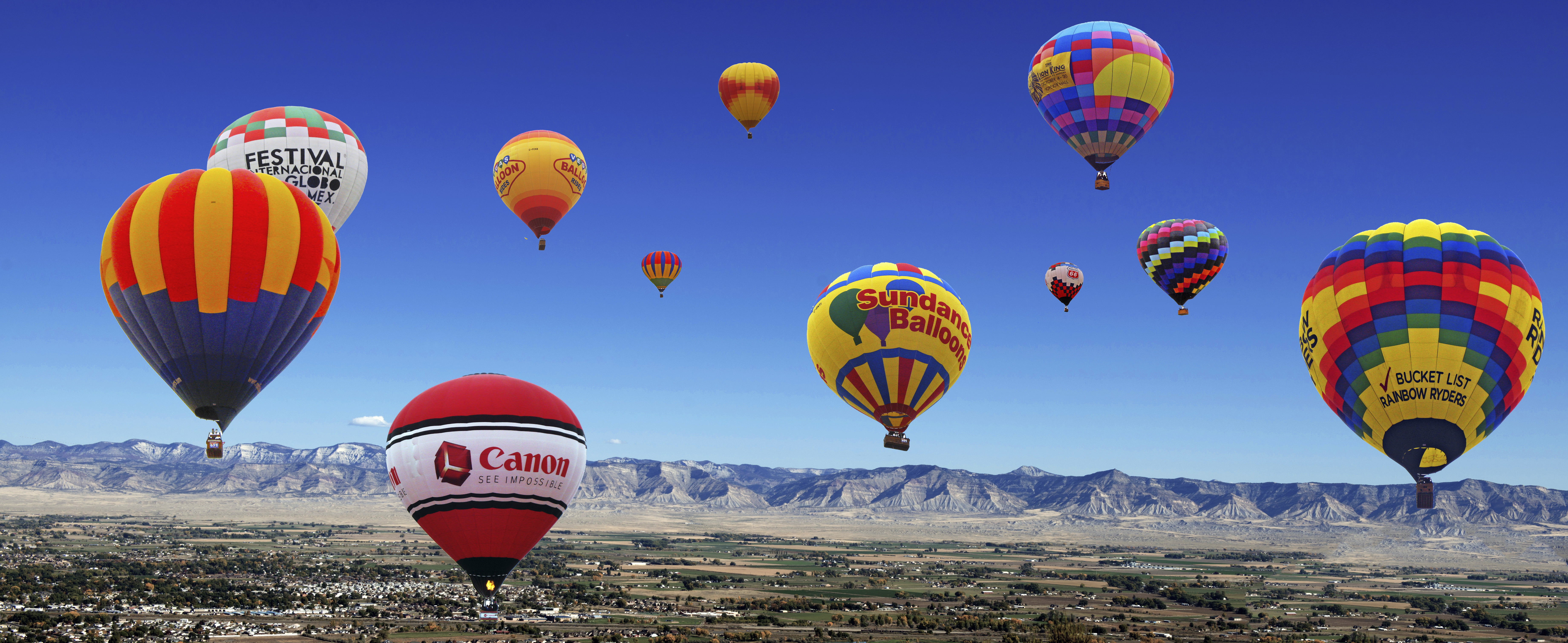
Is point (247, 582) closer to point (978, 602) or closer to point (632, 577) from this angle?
point (632, 577)

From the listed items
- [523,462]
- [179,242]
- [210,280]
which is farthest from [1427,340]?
[179,242]

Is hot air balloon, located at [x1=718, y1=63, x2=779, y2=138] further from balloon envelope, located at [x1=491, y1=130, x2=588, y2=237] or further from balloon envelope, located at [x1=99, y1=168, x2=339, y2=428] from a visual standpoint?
balloon envelope, located at [x1=99, y1=168, x2=339, y2=428]

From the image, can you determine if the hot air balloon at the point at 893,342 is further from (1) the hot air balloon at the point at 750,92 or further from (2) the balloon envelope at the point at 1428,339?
(1) the hot air balloon at the point at 750,92

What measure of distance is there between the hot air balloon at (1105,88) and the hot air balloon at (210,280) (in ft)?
78.1

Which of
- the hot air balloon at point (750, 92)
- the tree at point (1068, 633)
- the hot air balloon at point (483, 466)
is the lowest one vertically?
the tree at point (1068, 633)

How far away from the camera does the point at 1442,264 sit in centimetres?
2839

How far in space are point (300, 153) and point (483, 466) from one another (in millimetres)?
17060

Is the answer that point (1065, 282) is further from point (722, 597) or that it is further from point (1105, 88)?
point (722, 597)

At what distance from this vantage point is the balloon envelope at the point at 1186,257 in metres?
49.6

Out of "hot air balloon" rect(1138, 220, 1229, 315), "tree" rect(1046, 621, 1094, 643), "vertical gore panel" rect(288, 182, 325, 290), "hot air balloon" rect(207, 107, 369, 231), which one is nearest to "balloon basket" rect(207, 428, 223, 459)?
"vertical gore panel" rect(288, 182, 325, 290)

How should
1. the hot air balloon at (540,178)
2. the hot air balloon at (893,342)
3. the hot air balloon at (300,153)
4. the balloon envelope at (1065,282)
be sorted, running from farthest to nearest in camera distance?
the balloon envelope at (1065,282) → the hot air balloon at (540,178) → the hot air balloon at (300,153) → the hot air balloon at (893,342)

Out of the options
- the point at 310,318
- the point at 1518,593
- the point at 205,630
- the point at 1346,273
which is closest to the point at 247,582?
the point at 205,630

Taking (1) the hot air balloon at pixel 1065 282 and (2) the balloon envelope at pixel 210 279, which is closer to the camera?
(2) the balloon envelope at pixel 210 279

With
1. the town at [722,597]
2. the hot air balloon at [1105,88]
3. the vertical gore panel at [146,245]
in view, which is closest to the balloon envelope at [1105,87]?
the hot air balloon at [1105,88]
